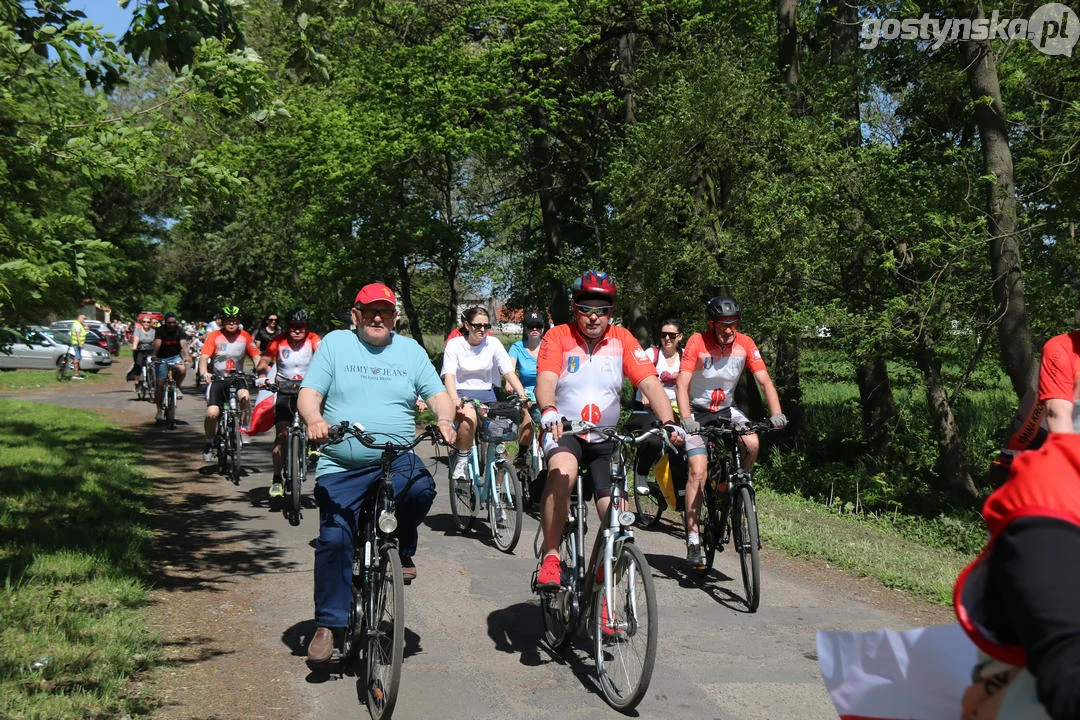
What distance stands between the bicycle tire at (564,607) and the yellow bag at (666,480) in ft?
11.0

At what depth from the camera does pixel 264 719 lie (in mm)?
5117

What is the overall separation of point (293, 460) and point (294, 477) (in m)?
0.19

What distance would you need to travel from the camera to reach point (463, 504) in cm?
1038

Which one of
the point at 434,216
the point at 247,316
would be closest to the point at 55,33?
the point at 434,216

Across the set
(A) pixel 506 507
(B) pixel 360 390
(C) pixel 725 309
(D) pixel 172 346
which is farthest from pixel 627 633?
(D) pixel 172 346

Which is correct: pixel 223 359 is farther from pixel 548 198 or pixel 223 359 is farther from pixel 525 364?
A: pixel 548 198

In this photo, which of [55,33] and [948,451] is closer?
[55,33]

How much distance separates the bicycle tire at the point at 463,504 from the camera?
10211mm

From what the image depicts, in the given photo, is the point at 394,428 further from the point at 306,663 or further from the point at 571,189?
the point at 571,189

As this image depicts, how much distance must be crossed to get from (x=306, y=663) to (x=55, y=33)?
5.28 metres

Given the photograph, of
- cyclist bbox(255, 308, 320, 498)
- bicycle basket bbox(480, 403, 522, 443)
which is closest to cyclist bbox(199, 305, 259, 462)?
cyclist bbox(255, 308, 320, 498)

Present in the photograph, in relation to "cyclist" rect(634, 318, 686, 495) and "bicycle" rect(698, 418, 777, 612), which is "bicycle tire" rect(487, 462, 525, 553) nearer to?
"cyclist" rect(634, 318, 686, 495)

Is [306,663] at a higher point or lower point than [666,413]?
lower

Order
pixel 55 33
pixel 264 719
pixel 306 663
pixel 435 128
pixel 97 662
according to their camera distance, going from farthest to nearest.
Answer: pixel 435 128 → pixel 55 33 → pixel 306 663 → pixel 97 662 → pixel 264 719
